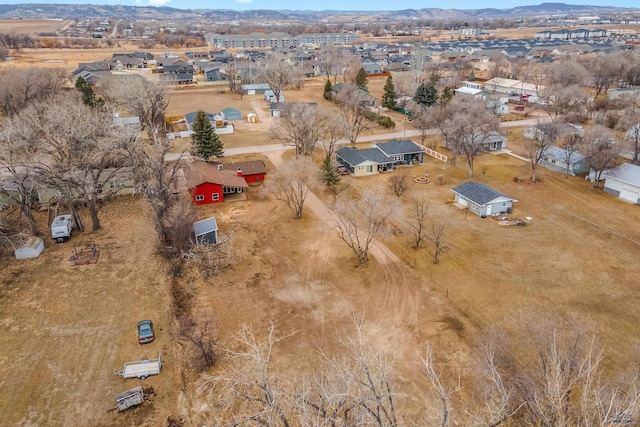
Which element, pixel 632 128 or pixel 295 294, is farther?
pixel 632 128

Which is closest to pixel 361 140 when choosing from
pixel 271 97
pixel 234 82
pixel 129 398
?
pixel 271 97

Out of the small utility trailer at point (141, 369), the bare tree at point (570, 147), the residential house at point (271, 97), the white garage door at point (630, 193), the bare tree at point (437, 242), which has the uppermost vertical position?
the bare tree at point (570, 147)

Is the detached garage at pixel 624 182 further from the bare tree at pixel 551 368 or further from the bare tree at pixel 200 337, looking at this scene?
the bare tree at pixel 200 337

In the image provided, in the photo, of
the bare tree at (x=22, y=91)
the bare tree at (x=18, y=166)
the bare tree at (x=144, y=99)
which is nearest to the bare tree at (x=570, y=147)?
the bare tree at (x=144, y=99)

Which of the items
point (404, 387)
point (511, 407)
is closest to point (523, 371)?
point (511, 407)

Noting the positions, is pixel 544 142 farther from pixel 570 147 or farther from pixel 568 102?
pixel 568 102
